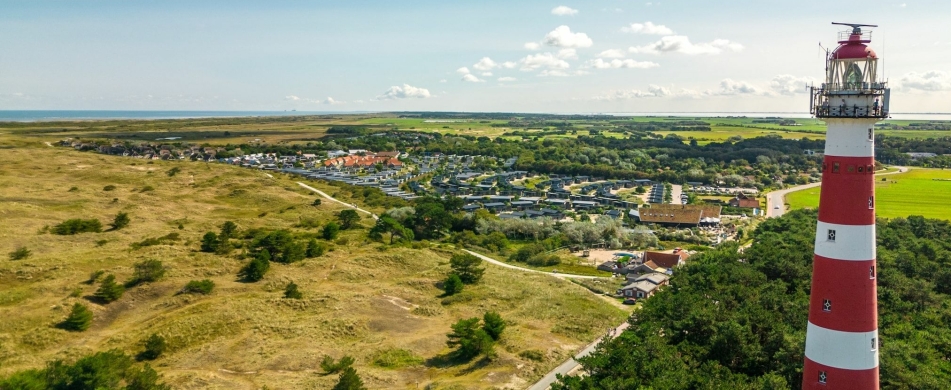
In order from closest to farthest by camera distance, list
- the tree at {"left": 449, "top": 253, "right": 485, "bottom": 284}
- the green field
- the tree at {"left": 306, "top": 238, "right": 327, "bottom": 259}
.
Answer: the tree at {"left": 449, "top": 253, "right": 485, "bottom": 284} → the tree at {"left": 306, "top": 238, "right": 327, "bottom": 259} → the green field

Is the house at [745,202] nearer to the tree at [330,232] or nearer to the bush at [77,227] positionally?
the tree at [330,232]

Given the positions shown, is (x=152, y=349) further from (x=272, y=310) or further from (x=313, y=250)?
(x=313, y=250)

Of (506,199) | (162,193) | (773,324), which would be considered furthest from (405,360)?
(506,199)

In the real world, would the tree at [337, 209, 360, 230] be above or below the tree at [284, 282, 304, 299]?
above

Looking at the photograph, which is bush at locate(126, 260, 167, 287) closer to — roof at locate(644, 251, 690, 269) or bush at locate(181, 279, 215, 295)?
bush at locate(181, 279, 215, 295)

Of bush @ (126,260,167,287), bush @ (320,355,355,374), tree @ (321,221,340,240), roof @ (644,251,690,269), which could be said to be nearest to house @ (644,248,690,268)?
roof @ (644,251,690,269)

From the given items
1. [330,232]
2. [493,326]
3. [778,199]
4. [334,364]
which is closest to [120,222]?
[330,232]

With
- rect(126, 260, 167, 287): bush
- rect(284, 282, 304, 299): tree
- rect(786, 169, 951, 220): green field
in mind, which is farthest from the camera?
rect(786, 169, 951, 220): green field

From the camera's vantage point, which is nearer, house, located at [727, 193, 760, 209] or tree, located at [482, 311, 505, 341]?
tree, located at [482, 311, 505, 341]
